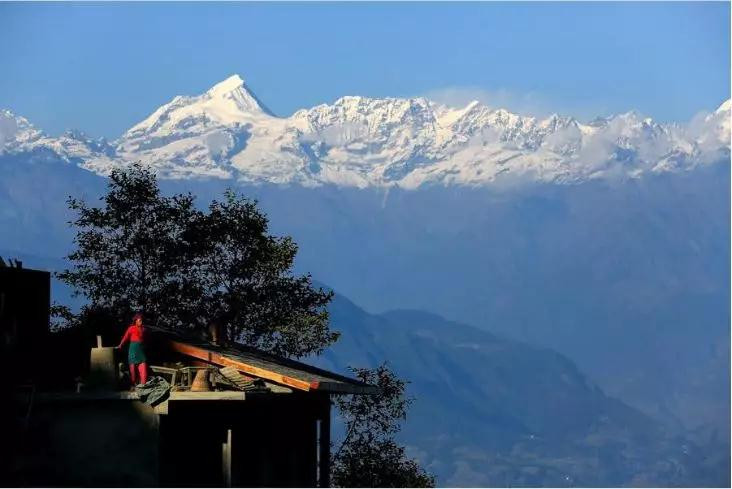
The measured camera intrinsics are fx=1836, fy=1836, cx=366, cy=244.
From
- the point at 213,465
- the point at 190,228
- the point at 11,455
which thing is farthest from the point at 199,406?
the point at 190,228

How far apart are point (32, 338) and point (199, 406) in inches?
206

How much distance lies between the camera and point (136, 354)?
132 ft

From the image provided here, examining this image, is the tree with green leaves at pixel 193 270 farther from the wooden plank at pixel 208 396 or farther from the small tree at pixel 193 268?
the wooden plank at pixel 208 396

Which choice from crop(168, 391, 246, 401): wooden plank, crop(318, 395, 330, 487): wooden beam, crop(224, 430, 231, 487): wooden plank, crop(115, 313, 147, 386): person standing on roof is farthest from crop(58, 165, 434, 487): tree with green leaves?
crop(168, 391, 246, 401): wooden plank

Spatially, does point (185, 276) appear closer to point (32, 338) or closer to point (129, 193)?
point (129, 193)

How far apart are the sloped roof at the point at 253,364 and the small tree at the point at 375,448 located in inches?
431

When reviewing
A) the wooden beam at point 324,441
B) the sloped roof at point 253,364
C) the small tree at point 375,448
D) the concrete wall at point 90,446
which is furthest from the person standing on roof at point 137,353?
the small tree at point 375,448

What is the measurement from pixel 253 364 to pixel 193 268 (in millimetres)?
25920

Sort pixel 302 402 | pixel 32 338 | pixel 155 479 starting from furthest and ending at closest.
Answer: pixel 302 402, pixel 32 338, pixel 155 479

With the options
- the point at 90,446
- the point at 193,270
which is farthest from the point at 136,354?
the point at 193,270

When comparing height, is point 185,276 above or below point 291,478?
above

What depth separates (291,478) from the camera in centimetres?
4600

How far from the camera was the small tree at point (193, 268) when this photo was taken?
222ft

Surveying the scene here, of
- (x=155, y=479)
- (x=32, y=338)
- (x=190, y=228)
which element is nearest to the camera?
(x=155, y=479)
